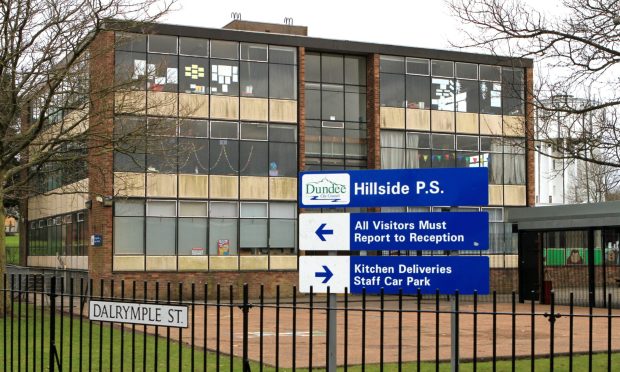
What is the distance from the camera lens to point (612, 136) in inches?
503

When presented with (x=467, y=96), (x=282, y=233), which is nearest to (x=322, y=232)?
(x=282, y=233)

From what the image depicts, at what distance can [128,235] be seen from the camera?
3316 cm

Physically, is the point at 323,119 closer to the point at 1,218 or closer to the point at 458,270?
the point at 1,218

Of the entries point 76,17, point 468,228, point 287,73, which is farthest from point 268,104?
point 468,228

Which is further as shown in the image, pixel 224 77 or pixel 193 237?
pixel 224 77

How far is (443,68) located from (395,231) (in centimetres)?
3187

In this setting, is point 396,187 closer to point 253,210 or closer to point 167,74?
point 167,74

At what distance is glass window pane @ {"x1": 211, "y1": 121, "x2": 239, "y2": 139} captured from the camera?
114 feet

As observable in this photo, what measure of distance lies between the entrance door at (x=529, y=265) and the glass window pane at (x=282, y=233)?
9.47 m

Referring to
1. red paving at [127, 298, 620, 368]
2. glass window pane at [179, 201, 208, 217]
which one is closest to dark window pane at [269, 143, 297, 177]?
glass window pane at [179, 201, 208, 217]

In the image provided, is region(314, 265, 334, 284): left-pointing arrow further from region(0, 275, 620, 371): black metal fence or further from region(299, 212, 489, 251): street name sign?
region(0, 275, 620, 371): black metal fence

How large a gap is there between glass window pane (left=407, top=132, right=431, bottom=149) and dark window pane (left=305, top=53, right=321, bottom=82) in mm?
4944

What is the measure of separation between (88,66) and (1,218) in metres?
5.83

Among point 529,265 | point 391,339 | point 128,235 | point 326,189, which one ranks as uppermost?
point 326,189
